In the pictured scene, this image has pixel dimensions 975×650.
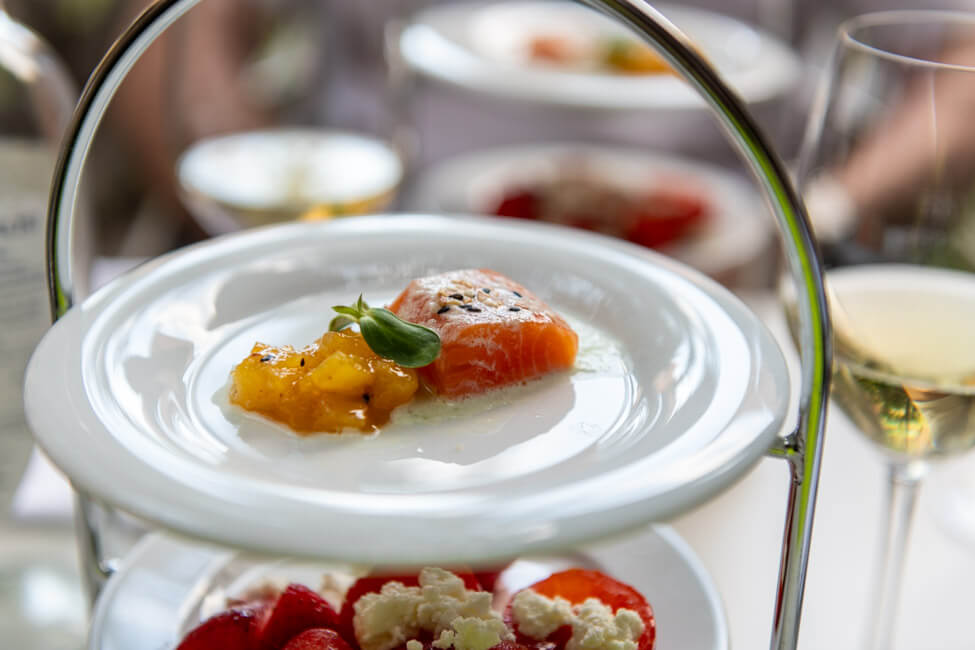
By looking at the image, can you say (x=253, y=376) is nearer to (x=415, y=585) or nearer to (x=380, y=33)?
(x=415, y=585)

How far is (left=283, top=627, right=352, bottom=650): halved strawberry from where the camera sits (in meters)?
0.49

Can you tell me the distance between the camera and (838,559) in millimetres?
767

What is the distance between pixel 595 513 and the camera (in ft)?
1.23

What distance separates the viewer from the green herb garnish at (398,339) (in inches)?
18.8

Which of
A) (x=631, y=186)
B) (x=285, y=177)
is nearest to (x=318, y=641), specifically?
(x=285, y=177)

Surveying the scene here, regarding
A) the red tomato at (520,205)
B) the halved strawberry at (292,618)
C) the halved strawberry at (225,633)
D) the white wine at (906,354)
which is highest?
the red tomato at (520,205)

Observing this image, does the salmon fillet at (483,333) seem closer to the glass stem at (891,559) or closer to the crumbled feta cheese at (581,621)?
the crumbled feta cheese at (581,621)

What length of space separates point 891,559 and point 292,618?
0.43 metres

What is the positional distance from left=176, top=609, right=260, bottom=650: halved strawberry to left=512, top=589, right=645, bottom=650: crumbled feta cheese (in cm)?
14

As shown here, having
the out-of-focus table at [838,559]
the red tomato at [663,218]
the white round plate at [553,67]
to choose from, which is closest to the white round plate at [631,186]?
the red tomato at [663,218]

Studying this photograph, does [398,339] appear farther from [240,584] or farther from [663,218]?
[663,218]

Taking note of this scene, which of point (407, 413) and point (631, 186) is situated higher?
point (631, 186)

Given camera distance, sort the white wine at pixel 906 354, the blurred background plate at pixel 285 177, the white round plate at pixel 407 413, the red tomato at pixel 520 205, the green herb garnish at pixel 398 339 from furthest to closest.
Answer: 1. the red tomato at pixel 520 205
2. the blurred background plate at pixel 285 177
3. the white wine at pixel 906 354
4. the green herb garnish at pixel 398 339
5. the white round plate at pixel 407 413

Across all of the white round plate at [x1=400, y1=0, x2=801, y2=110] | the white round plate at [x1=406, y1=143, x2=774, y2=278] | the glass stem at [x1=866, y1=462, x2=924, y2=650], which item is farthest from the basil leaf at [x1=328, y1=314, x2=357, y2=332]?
the white round plate at [x1=406, y1=143, x2=774, y2=278]
